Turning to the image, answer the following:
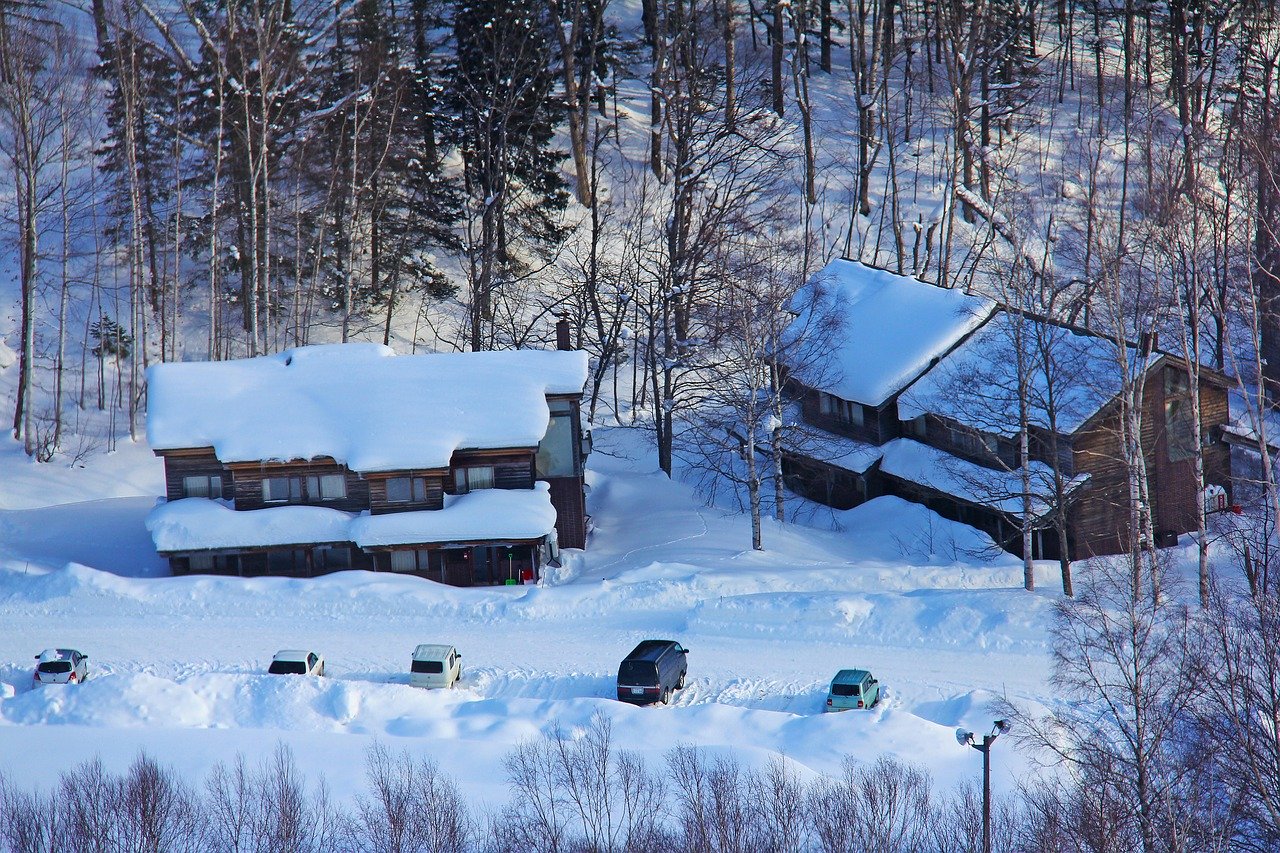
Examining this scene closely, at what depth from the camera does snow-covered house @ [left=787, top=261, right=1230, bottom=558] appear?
1399 inches

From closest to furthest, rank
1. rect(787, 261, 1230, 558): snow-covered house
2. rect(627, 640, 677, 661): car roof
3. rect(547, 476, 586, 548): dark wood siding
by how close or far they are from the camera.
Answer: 1. rect(627, 640, 677, 661): car roof
2. rect(787, 261, 1230, 558): snow-covered house
3. rect(547, 476, 586, 548): dark wood siding

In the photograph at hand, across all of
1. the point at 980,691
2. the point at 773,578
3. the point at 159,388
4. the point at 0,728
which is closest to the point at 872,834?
the point at 980,691

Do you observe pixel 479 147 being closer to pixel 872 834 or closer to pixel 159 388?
pixel 159 388

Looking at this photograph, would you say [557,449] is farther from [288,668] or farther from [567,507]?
[288,668]

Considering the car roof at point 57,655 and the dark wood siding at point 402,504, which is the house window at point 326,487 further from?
the car roof at point 57,655

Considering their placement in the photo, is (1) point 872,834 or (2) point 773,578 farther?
(2) point 773,578

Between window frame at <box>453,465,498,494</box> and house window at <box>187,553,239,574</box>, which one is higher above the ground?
window frame at <box>453,465,498,494</box>

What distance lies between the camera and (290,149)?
52219 mm

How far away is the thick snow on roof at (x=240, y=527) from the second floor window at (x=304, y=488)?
0.57 meters

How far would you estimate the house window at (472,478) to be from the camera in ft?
121

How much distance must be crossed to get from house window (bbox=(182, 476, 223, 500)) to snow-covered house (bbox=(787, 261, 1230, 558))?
704 inches

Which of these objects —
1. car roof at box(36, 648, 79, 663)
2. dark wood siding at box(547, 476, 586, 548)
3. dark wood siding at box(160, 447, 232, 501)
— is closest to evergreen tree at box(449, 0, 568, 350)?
dark wood siding at box(547, 476, 586, 548)

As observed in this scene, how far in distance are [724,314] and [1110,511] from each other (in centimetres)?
1396

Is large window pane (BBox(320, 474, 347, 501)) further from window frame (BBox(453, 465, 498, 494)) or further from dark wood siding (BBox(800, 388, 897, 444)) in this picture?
dark wood siding (BBox(800, 388, 897, 444))
